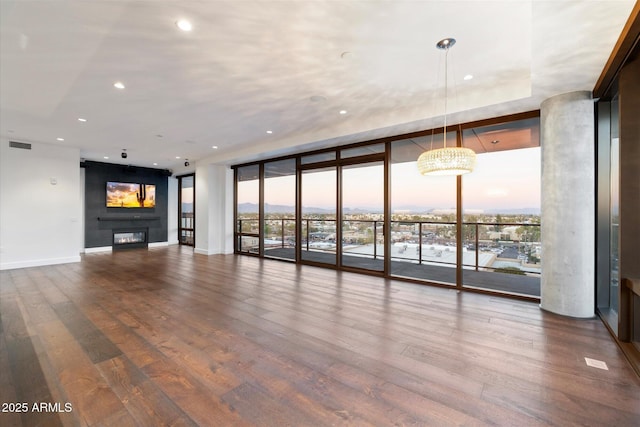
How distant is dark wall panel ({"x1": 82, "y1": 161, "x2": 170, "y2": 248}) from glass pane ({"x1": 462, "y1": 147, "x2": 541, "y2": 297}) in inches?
410

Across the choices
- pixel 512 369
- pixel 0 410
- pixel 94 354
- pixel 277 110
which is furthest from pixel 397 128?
pixel 0 410

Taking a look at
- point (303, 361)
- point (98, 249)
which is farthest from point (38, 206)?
point (303, 361)

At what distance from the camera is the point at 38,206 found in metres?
6.56

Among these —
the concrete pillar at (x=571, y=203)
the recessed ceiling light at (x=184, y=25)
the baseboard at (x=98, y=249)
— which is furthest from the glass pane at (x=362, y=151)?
the baseboard at (x=98, y=249)

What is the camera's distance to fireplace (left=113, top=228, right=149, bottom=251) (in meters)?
9.55

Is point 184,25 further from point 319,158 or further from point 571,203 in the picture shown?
point 571,203

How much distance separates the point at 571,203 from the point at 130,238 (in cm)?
1189

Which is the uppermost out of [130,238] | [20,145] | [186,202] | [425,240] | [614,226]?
[20,145]

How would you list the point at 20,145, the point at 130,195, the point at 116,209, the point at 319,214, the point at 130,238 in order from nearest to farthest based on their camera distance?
the point at 20,145 < the point at 319,214 < the point at 116,209 < the point at 130,195 < the point at 130,238

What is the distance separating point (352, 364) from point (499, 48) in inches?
130

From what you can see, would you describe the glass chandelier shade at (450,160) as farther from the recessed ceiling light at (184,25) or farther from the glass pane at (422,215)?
the recessed ceiling light at (184,25)

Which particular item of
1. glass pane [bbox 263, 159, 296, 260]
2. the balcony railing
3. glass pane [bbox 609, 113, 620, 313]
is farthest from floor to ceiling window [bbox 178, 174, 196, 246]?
glass pane [bbox 609, 113, 620, 313]

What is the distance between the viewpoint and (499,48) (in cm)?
274

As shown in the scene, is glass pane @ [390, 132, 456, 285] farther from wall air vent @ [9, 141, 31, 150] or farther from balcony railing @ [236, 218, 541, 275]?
wall air vent @ [9, 141, 31, 150]
